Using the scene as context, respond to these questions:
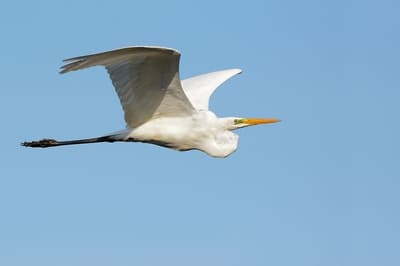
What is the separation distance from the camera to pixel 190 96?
54.5ft

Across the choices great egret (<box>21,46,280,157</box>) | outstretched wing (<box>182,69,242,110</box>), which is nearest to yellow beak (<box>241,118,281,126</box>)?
great egret (<box>21,46,280,157</box>)

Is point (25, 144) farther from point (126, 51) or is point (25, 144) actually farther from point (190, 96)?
point (126, 51)

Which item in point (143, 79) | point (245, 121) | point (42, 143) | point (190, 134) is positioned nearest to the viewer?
point (143, 79)

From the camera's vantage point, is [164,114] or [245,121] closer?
[164,114]

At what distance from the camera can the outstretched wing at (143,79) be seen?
41.6ft

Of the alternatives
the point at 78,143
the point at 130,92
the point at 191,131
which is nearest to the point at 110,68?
the point at 130,92

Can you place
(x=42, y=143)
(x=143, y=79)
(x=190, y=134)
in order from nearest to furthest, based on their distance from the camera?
(x=143, y=79)
(x=190, y=134)
(x=42, y=143)

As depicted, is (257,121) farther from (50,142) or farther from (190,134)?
(50,142)

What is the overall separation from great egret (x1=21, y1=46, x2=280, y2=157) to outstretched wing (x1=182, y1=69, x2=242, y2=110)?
735 millimetres

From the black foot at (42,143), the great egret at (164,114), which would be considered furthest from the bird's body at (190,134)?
the black foot at (42,143)

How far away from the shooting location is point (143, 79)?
46.0 feet

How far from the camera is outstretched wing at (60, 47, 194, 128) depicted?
41.6 feet

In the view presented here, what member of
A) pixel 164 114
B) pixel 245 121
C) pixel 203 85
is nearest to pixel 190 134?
pixel 164 114

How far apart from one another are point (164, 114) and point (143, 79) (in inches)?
38.5
